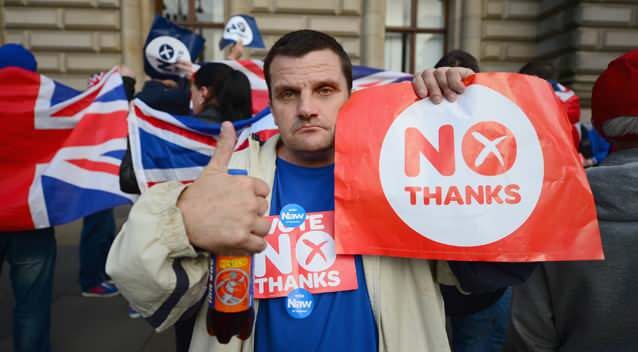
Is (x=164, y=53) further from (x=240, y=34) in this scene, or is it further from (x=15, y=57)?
(x=240, y=34)

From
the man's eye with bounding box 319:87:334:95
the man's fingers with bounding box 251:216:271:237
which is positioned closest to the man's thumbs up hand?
the man's fingers with bounding box 251:216:271:237

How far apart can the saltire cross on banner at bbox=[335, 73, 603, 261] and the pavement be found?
8.62 ft

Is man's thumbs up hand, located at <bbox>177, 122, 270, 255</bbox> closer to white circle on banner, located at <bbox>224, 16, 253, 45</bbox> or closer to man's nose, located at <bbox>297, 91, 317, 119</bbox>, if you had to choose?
man's nose, located at <bbox>297, 91, 317, 119</bbox>

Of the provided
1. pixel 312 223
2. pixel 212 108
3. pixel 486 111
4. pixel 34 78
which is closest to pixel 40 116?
pixel 34 78

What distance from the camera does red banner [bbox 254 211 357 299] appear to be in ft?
4.05

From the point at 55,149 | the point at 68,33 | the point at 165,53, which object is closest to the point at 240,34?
the point at 165,53

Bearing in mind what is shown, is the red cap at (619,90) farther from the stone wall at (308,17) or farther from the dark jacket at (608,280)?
the stone wall at (308,17)

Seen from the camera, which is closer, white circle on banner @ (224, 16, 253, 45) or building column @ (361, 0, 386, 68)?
white circle on banner @ (224, 16, 253, 45)

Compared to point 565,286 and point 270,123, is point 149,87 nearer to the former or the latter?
point 270,123

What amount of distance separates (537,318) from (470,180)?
593 mm

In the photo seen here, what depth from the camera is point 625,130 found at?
1423 mm

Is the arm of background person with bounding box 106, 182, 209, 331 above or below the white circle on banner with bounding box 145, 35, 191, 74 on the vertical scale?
below

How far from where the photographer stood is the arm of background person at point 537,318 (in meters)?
1.44

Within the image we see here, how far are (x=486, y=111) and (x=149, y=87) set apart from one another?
2895 mm
